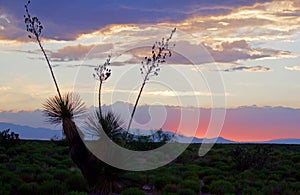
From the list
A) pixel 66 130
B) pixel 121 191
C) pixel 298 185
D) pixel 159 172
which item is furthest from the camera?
pixel 159 172

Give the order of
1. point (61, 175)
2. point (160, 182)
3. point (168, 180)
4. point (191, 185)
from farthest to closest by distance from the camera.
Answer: point (168, 180), point (160, 182), point (61, 175), point (191, 185)

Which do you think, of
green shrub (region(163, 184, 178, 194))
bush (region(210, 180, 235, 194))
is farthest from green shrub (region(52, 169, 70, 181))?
bush (region(210, 180, 235, 194))

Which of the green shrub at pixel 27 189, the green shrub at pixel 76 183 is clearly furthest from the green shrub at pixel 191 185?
the green shrub at pixel 27 189

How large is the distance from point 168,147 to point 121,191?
76.8 ft

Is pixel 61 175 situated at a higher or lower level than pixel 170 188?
higher

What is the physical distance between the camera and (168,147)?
128ft

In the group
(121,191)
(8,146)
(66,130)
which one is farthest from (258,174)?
(8,146)

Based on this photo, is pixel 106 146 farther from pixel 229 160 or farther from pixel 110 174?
pixel 229 160

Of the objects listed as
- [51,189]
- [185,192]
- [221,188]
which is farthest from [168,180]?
[51,189]

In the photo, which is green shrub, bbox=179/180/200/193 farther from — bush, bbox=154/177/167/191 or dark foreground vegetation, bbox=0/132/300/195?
bush, bbox=154/177/167/191

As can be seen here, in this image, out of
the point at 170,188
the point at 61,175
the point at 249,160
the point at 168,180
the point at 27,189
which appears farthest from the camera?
the point at 249,160

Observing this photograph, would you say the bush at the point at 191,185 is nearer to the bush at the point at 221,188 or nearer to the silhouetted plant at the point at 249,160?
the bush at the point at 221,188

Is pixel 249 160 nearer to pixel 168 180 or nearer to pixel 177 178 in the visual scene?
pixel 177 178

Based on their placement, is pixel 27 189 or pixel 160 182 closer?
pixel 27 189
